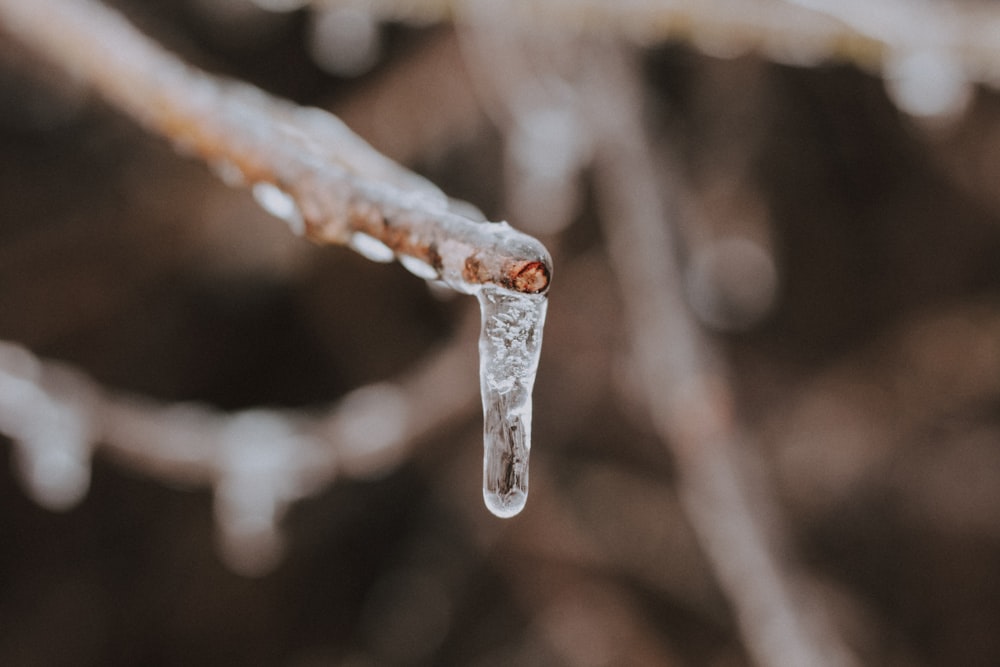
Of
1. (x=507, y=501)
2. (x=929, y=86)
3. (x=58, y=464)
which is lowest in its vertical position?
(x=507, y=501)

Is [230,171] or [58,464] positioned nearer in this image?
[230,171]

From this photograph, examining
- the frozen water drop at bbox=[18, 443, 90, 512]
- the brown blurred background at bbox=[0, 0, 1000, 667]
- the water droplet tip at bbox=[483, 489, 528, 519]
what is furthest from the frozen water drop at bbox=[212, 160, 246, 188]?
the brown blurred background at bbox=[0, 0, 1000, 667]

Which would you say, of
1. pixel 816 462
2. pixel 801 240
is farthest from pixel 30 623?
pixel 801 240

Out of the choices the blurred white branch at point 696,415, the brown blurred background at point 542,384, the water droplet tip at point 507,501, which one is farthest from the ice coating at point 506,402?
the brown blurred background at point 542,384

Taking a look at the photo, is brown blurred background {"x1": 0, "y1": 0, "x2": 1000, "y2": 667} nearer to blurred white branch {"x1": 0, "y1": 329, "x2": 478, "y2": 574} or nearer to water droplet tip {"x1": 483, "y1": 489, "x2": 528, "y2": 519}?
blurred white branch {"x1": 0, "y1": 329, "x2": 478, "y2": 574}

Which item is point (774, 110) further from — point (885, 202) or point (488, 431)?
point (488, 431)

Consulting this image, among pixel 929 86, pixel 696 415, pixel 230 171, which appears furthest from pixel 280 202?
pixel 929 86

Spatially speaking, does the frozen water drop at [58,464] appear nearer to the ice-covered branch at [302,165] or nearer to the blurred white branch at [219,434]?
the blurred white branch at [219,434]

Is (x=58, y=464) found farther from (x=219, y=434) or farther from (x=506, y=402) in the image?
(x=506, y=402)
